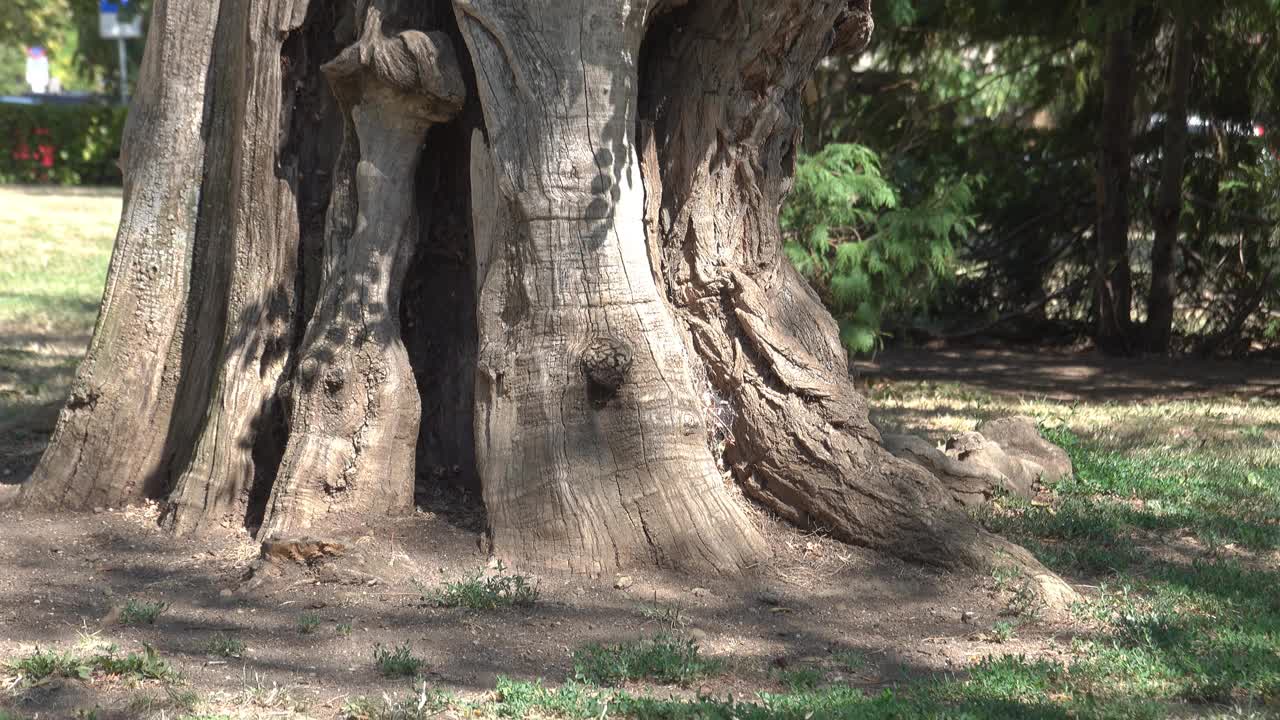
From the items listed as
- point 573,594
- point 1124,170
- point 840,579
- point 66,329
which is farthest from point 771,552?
point 66,329

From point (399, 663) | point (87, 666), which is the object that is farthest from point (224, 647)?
point (399, 663)

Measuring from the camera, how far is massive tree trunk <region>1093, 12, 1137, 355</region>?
12.7 meters

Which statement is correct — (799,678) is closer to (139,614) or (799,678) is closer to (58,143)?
(139,614)

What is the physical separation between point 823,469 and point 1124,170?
338 inches

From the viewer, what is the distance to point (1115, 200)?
42.9 feet

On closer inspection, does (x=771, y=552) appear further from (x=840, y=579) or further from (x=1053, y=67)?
(x=1053, y=67)

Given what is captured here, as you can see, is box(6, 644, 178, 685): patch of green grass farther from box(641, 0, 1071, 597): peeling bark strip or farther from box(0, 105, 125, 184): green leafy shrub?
box(0, 105, 125, 184): green leafy shrub

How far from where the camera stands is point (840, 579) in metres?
5.41

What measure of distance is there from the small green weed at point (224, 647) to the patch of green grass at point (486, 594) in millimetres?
736

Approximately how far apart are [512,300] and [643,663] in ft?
5.58

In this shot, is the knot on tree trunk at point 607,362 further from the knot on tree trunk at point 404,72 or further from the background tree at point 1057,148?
the background tree at point 1057,148

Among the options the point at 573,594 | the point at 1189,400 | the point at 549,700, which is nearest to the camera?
the point at 549,700

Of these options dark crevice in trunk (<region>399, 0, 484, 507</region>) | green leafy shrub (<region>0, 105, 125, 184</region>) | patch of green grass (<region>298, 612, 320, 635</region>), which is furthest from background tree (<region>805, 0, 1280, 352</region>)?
green leafy shrub (<region>0, 105, 125, 184</region>)

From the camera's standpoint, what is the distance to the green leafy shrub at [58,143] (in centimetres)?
2967
